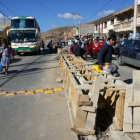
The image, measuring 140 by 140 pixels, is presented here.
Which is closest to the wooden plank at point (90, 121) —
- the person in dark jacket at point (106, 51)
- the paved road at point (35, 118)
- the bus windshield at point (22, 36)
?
the paved road at point (35, 118)

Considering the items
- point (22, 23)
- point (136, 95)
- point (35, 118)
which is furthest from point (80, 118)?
point (22, 23)

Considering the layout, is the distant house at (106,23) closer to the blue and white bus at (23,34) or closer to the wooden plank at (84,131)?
the blue and white bus at (23,34)

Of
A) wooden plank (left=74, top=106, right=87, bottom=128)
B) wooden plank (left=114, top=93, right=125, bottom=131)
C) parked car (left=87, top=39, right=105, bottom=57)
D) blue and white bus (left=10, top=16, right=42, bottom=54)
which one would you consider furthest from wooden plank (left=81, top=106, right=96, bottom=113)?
blue and white bus (left=10, top=16, right=42, bottom=54)

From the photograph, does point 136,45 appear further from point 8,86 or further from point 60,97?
point 8,86

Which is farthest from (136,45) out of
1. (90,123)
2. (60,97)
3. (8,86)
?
(90,123)

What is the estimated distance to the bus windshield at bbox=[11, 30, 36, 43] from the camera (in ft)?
61.3

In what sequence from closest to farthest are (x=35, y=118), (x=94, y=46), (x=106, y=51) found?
(x=35, y=118) → (x=106, y=51) → (x=94, y=46)

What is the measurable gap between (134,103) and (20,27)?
58.5 ft

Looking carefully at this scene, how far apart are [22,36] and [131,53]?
12860 millimetres

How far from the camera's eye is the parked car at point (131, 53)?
939cm

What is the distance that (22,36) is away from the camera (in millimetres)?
18797

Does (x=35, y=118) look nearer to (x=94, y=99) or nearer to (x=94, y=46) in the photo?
(x=94, y=99)

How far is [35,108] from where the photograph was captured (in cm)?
455

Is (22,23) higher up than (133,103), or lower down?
higher up
